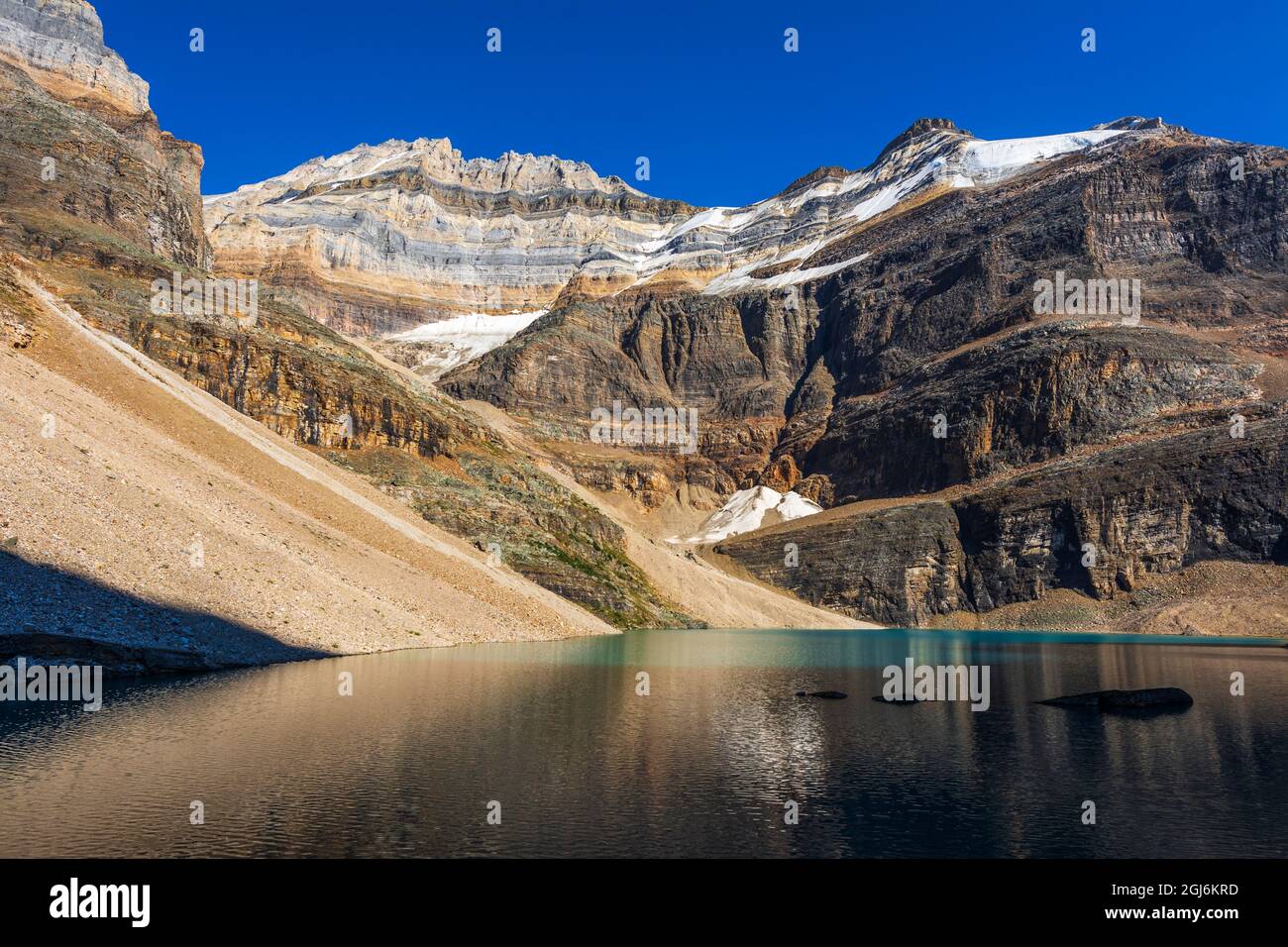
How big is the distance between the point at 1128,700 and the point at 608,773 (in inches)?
908

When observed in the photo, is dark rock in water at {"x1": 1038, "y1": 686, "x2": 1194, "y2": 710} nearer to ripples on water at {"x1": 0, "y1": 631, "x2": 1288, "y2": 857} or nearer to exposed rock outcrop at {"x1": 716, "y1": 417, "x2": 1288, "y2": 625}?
ripples on water at {"x1": 0, "y1": 631, "x2": 1288, "y2": 857}

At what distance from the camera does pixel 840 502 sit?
164 meters

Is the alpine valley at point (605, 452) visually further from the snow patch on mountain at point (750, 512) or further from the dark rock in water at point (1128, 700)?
the dark rock in water at point (1128, 700)

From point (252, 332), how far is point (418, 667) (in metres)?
60.8

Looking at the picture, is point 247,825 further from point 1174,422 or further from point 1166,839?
point 1174,422

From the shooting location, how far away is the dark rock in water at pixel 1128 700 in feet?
100

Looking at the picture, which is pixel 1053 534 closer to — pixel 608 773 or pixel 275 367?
pixel 275 367

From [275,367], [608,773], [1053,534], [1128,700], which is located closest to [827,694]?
[1128,700]

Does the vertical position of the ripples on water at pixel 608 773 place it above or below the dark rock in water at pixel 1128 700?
above

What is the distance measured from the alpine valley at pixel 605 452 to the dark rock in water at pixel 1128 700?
34.0 metres

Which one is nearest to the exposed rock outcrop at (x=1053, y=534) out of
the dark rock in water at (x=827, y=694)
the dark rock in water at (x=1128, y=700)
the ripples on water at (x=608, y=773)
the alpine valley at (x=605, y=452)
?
the alpine valley at (x=605, y=452)

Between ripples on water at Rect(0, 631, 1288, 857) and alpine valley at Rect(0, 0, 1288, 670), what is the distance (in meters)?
11.4

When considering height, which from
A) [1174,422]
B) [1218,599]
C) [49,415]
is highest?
[1174,422]
